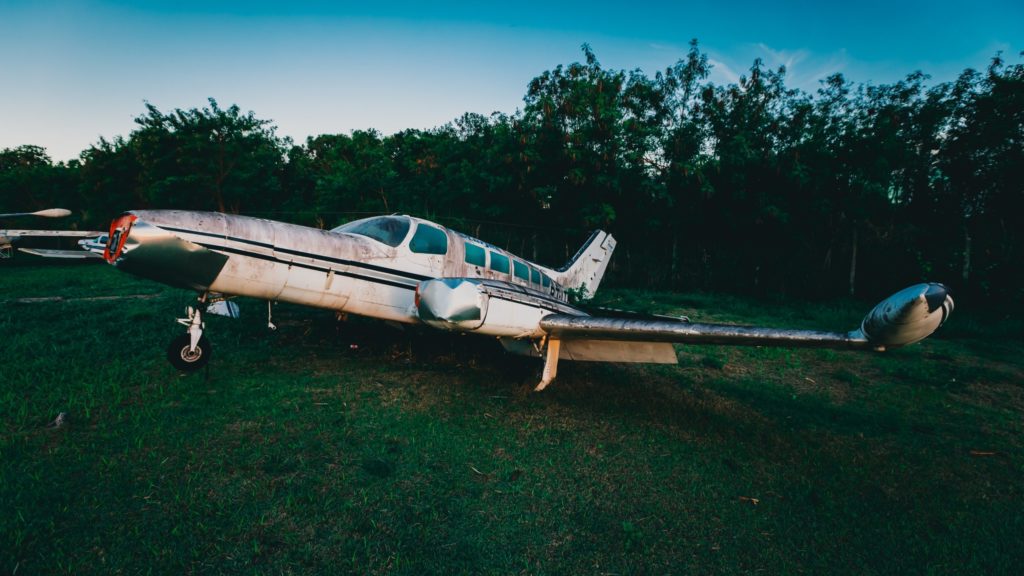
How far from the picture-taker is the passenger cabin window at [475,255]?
21.9 feet

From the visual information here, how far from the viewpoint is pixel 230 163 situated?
95.7 ft

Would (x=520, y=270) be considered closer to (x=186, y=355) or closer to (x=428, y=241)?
(x=428, y=241)

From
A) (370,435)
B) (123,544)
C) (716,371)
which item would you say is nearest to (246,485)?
(123,544)

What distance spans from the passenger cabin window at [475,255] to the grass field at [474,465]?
1860 millimetres

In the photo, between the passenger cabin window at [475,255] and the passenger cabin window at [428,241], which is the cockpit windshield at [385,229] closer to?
the passenger cabin window at [428,241]

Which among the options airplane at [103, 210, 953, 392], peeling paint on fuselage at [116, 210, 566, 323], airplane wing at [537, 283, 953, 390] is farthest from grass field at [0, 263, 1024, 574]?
peeling paint on fuselage at [116, 210, 566, 323]

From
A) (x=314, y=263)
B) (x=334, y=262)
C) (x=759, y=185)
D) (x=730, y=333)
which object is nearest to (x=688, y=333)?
(x=730, y=333)

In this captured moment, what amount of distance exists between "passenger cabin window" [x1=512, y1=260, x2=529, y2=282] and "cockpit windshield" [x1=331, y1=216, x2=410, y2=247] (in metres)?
2.14

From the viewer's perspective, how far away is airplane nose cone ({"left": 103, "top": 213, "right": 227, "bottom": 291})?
415 cm

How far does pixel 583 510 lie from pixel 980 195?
2042 cm

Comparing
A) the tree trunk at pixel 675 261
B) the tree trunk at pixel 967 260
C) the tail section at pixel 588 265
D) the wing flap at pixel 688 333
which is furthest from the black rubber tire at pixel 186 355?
the tree trunk at pixel 967 260

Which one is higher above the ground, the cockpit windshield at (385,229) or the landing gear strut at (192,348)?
the cockpit windshield at (385,229)

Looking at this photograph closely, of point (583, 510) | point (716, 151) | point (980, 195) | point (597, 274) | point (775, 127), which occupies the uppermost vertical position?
point (775, 127)

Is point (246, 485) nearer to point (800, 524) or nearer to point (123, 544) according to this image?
point (123, 544)
